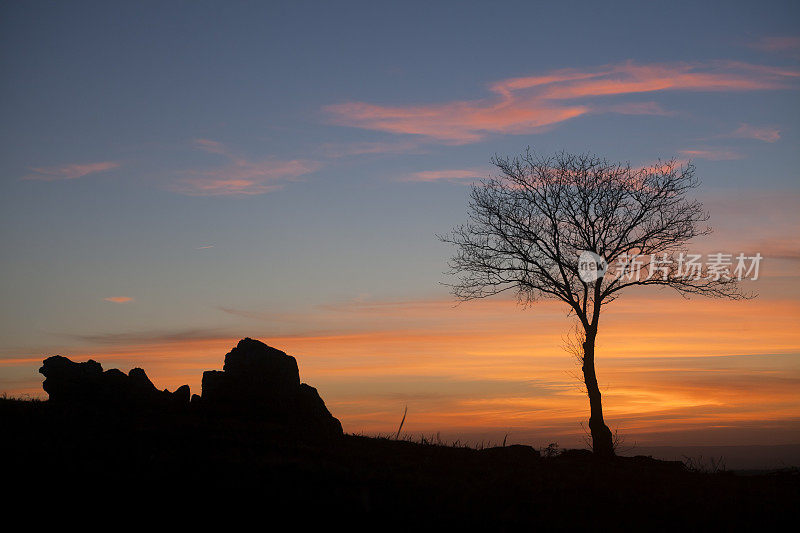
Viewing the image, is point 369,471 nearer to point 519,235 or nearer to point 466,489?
point 466,489

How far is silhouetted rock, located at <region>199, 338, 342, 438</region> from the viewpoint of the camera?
2517 centimetres

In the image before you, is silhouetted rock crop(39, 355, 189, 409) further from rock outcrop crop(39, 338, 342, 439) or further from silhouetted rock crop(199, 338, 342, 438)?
silhouetted rock crop(199, 338, 342, 438)

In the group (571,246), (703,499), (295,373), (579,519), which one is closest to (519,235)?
(571,246)

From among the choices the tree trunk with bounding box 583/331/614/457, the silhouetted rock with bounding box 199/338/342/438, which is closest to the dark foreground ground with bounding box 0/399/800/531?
the silhouetted rock with bounding box 199/338/342/438

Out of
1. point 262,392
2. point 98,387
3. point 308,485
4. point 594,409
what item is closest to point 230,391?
point 262,392

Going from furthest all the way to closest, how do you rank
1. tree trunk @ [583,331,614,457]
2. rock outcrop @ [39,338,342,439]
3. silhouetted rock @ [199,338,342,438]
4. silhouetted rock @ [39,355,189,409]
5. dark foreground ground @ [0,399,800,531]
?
tree trunk @ [583,331,614,457]
silhouetted rock @ [199,338,342,438]
rock outcrop @ [39,338,342,439]
silhouetted rock @ [39,355,189,409]
dark foreground ground @ [0,399,800,531]

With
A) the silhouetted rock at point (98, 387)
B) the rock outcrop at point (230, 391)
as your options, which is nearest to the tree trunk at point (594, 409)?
the rock outcrop at point (230, 391)

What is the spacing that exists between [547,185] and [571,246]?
3.12 metres

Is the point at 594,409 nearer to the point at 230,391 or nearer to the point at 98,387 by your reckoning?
the point at 230,391

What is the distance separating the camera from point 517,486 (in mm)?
17734

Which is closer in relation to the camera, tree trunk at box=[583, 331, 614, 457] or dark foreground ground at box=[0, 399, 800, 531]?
dark foreground ground at box=[0, 399, 800, 531]

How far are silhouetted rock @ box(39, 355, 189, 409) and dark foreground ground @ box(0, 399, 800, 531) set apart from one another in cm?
142

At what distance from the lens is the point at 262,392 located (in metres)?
25.4

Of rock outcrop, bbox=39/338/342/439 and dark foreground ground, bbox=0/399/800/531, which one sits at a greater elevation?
rock outcrop, bbox=39/338/342/439
